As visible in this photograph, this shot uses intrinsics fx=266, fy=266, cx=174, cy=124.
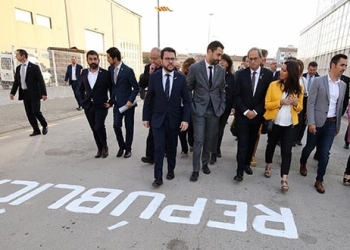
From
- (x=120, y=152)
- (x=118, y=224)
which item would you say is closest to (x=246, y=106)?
(x=118, y=224)

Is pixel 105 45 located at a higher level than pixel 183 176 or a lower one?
higher

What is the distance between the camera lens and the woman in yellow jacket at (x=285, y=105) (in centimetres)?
358

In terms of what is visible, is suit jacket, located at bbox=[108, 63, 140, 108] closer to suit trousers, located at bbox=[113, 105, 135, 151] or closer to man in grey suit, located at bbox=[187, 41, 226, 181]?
suit trousers, located at bbox=[113, 105, 135, 151]

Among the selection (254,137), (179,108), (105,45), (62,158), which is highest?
(105,45)

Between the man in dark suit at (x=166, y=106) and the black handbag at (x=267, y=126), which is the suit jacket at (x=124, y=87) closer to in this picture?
the man in dark suit at (x=166, y=106)

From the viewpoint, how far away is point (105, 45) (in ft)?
107

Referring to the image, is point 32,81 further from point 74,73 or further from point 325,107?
point 325,107

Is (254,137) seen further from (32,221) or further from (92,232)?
(32,221)

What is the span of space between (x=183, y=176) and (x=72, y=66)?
750cm

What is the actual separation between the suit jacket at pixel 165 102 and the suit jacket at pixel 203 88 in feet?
0.89

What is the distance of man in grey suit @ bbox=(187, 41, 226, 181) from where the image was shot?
13.0 ft

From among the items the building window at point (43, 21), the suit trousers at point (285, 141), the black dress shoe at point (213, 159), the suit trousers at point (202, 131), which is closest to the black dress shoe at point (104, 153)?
the suit trousers at point (202, 131)

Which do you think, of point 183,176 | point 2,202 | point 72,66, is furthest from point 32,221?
point 72,66

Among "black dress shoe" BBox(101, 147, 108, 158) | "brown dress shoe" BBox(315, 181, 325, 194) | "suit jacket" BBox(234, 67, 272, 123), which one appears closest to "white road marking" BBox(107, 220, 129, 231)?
"suit jacket" BBox(234, 67, 272, 123)
